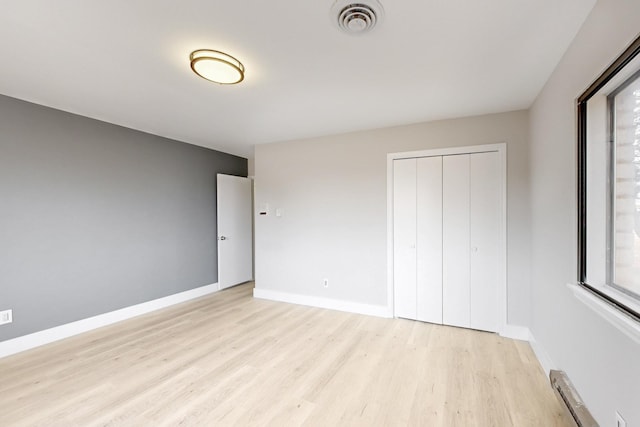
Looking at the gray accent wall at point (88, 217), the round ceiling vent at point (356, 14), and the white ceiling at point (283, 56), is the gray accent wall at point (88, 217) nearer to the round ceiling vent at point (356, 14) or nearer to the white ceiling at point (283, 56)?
the white ceiling at point (283, 56)

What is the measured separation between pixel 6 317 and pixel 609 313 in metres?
4.42

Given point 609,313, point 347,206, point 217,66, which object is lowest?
point 609,313

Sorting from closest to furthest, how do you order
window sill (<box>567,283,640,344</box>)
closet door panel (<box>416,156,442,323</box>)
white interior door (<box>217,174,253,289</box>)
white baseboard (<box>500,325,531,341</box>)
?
1. window sill (<box>567,283,640,344</box>)
2. white baseboard (<box>500,325,531,341</box>)
3. closet door panel (<box>416,156,442,323</box>)
4. white interior door (<box>217,174,253,289</box>)

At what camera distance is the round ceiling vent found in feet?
4.70

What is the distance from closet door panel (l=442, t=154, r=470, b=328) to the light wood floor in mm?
234

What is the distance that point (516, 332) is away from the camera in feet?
9.47

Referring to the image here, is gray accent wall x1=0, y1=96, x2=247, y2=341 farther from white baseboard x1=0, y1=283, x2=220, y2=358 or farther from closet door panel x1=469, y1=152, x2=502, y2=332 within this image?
closet door panel x1=469, y1=152, x2=502, y2=332

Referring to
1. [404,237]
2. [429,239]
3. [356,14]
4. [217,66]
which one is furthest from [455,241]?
[217,66]

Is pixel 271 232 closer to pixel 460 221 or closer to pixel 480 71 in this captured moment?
pixel 460 221

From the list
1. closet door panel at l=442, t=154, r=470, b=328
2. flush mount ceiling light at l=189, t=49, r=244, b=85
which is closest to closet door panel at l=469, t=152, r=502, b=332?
closet door panel at l=442, t=154, r=470, b=328

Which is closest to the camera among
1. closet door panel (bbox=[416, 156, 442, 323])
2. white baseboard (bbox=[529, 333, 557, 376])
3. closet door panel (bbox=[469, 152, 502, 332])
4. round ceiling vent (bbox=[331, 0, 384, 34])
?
round ceiling vent (bbox=[331, 0, 384, 34])

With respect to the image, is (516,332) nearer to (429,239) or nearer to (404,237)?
(429,239)

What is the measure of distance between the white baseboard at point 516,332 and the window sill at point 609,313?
1488 millimetres

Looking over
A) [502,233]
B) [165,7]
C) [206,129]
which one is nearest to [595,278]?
[502,233]
